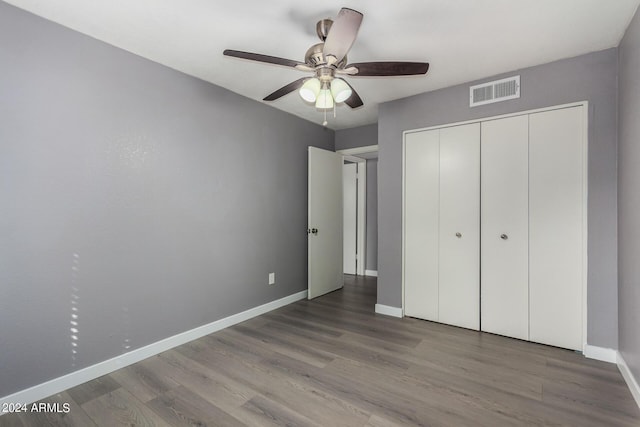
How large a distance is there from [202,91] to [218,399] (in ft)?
8.32

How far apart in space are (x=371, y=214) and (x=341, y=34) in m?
4.20

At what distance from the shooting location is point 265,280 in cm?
351

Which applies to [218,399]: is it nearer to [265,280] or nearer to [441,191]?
[265,280]

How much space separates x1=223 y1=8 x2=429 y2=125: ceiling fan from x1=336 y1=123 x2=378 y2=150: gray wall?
86.8 inches

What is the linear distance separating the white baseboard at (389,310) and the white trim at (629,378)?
5.61 ft

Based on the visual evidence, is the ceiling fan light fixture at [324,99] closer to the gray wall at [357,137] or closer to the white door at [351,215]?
the gray wall at [357,137]

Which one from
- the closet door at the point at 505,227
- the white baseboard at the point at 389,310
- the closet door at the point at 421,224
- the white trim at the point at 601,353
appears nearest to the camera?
the white trim at the point at 601,353

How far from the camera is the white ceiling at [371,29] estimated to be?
182cm

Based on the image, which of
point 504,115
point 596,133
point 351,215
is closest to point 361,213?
point 351,215

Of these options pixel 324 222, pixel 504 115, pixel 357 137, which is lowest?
pixel 324 222

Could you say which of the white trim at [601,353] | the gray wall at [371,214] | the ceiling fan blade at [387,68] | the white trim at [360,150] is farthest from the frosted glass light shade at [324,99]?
the gray wall at [371,214]

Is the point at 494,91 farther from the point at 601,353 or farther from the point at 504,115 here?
the point at 601,353

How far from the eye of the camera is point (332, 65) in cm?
179

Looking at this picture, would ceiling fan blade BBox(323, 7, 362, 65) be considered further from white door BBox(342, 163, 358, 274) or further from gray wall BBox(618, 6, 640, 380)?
white door BBox(342, 163, 358, 274)
